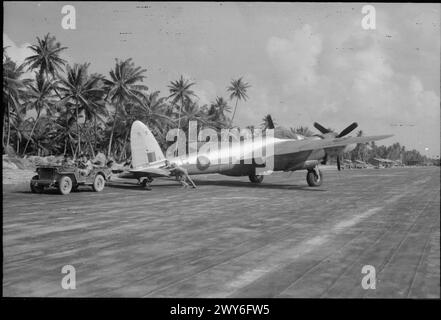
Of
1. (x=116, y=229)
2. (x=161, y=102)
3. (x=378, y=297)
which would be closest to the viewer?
(x=378, y=297)

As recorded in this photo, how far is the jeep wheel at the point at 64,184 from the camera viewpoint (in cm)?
1908

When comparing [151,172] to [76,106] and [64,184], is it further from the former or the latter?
[76,106]

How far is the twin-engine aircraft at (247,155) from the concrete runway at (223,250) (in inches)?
303

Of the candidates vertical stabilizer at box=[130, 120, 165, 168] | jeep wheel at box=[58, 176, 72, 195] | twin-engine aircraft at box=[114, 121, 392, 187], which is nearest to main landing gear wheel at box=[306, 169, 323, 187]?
twin-engine aircraft at box=[114, 121, 392, 187]

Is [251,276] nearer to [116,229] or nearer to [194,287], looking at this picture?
[194,287]

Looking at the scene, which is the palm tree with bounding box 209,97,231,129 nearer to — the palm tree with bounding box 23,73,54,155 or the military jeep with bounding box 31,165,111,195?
the palm tree with bounding box 23,73,54,155

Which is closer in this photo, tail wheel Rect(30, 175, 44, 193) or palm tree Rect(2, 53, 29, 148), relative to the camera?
tail wheel Rect(30, 175, 44, 193)

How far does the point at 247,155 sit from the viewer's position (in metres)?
24.0

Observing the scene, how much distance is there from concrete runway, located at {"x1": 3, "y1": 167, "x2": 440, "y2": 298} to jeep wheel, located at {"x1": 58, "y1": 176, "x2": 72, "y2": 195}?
469cm

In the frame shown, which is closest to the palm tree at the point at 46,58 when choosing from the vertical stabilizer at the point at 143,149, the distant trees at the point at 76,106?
the distant trees at the point at 76,106

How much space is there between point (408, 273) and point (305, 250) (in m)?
2.11

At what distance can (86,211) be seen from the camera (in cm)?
1354

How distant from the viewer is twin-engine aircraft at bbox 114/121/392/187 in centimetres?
2202
